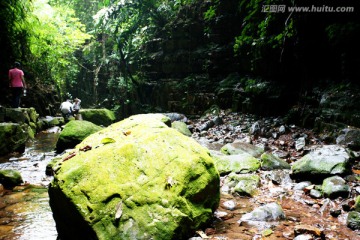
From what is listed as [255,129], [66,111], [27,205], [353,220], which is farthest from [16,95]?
[353,220]

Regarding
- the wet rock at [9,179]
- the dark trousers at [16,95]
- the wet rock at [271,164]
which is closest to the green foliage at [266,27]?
the wet rock at [271,164]

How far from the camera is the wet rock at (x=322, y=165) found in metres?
4.23

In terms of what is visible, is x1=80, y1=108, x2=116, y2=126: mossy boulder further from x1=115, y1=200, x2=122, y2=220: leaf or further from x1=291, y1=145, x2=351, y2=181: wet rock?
x1=115, y1=200, x2=122, y2=220: leaf

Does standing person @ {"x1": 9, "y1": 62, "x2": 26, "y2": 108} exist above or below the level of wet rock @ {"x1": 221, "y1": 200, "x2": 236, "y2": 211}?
above

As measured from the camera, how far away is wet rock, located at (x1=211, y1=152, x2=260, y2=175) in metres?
5.09

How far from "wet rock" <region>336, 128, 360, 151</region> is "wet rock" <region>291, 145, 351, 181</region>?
977mm

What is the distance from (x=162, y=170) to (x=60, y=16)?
19950mm

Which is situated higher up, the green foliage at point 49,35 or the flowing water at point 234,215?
the green foliage at point 49,35

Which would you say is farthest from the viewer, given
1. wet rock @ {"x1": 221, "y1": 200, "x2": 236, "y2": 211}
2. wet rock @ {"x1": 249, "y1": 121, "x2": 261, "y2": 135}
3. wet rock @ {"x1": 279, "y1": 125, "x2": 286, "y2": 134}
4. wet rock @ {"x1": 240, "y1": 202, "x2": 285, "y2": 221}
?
wet rock @ {"x1": 249, "y1": 121, "x2": 261, "y2": 135}

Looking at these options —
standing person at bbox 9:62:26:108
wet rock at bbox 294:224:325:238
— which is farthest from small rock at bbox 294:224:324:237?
standing person at bbox 9:62:26:108

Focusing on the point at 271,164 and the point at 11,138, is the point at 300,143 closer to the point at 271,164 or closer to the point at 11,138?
the point at 271,164

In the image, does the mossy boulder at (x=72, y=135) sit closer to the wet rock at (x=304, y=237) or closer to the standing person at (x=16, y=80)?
the standing person at (x=16, y=80)

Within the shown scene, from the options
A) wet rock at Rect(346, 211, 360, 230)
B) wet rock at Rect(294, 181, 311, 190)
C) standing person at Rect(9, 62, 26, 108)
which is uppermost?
standing person at Rect(9, 62, 26, 108)

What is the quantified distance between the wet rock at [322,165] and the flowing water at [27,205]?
12.5ft
